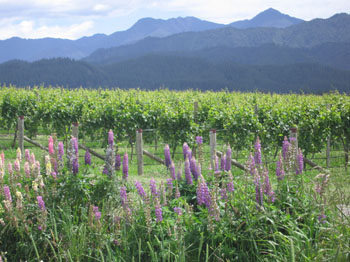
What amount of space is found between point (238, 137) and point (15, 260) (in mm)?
10407

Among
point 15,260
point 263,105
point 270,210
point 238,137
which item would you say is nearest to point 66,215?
point 15,260

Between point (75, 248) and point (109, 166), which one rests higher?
point (109, 166)

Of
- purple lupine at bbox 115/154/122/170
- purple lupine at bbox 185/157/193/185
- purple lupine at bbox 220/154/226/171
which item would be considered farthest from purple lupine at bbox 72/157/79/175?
purple lupine at bbox 220/154/226/171

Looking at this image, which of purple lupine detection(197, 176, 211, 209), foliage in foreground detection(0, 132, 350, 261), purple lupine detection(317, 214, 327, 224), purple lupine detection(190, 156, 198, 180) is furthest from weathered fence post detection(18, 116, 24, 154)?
purple lupine detection(317, 214, 327, 224)

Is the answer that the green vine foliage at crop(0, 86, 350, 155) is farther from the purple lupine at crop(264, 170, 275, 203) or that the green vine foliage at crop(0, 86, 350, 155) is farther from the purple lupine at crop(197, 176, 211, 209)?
the purple lupine at crop(197, 176, 211, 209)

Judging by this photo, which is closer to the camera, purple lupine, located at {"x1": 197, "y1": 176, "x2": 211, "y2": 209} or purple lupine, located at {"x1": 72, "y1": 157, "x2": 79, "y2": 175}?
purple lupine, located at {"x1": 197, "y1": 176, "x2": 211, "y2": 209}

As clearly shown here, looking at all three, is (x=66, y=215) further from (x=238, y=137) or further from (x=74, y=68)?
(x=74, y=68)

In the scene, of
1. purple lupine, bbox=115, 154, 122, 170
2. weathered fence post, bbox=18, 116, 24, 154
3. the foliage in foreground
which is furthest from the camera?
weathered fence post, bbox=18, 116, 24, 154

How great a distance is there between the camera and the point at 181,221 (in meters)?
3.18

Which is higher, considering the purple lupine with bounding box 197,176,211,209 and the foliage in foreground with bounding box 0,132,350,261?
the purple lupine with bounding box 197,176,211,209

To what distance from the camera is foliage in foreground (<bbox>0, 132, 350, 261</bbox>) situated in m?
3.12

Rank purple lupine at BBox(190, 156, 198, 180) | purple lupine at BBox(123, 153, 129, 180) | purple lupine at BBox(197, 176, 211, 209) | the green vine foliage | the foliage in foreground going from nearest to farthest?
the foliage in foreground
purple lupine at BBox(197, 176, 211, 209)
purple lupine at BBox(190, 156, 198, 180)
purple lupine at BBox(123, 153, 129, 180)
the green vine foliage

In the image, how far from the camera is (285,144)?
414 centimetres

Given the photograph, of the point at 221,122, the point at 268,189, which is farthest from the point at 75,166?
the point at 221,122
